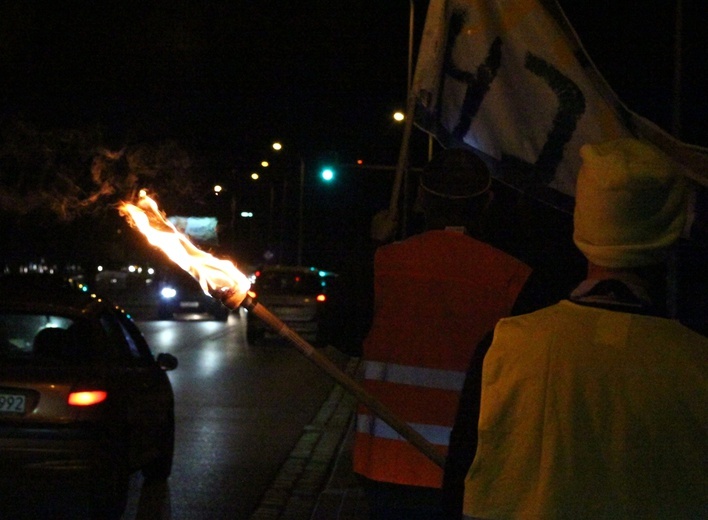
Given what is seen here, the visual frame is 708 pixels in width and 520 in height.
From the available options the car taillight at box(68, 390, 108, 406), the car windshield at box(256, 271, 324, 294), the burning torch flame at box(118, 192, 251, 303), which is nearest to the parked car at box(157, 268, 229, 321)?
the car windshield at box(256, 271, 324, 294)

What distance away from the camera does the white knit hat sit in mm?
1997

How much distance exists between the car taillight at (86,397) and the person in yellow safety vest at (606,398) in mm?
5676

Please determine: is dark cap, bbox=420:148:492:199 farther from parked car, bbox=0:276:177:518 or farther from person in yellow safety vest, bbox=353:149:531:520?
parked car, bbox=0:276:177:518

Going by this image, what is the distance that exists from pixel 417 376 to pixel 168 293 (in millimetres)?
33556

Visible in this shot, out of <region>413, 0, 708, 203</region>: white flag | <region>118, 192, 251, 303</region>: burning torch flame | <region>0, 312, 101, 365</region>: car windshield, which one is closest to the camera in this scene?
<region>118, 192, 251, 303</region>: burning torch flame

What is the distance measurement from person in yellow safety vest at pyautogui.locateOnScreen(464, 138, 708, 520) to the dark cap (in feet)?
4.93

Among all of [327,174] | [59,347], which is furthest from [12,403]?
[327,174]

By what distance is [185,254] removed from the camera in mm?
3658

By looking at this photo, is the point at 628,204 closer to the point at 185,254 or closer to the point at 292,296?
the point at 185,254

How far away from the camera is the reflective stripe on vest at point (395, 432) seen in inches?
131

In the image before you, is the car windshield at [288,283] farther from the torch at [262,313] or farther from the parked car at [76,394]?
the torch at [262,313]

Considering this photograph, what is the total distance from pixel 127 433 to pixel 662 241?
627 cm

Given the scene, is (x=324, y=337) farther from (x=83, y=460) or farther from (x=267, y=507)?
(x=267, y=507)

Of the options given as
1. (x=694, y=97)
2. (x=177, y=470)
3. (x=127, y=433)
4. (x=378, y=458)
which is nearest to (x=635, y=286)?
(x=378, y=458)
